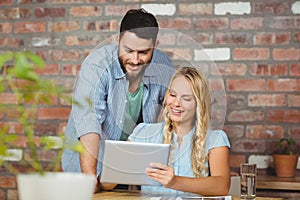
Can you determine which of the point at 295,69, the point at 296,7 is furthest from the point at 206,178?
the point at 296,7

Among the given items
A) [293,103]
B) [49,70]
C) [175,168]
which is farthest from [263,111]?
[49,70]

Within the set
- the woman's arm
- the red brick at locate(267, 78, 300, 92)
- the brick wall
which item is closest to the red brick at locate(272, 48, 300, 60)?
the brick wall

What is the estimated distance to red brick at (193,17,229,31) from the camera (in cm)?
329

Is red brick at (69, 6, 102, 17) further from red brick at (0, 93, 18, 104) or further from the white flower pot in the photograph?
the white flower pot

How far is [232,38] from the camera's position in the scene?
3275 mm

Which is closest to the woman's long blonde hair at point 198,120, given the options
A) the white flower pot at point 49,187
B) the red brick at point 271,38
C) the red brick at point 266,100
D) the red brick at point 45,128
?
the red brick at point 266,100

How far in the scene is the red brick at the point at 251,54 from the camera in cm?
325

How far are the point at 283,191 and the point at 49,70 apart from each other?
149cm

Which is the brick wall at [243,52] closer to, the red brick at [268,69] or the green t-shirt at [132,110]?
the red brick at [268,69]

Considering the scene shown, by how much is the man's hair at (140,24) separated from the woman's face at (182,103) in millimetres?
376

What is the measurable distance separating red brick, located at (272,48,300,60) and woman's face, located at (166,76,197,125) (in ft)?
1.96

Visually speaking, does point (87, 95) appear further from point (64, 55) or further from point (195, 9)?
point (195, 9)

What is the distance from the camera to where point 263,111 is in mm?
3234

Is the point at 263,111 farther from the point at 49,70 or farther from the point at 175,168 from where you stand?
the point at 49,70
